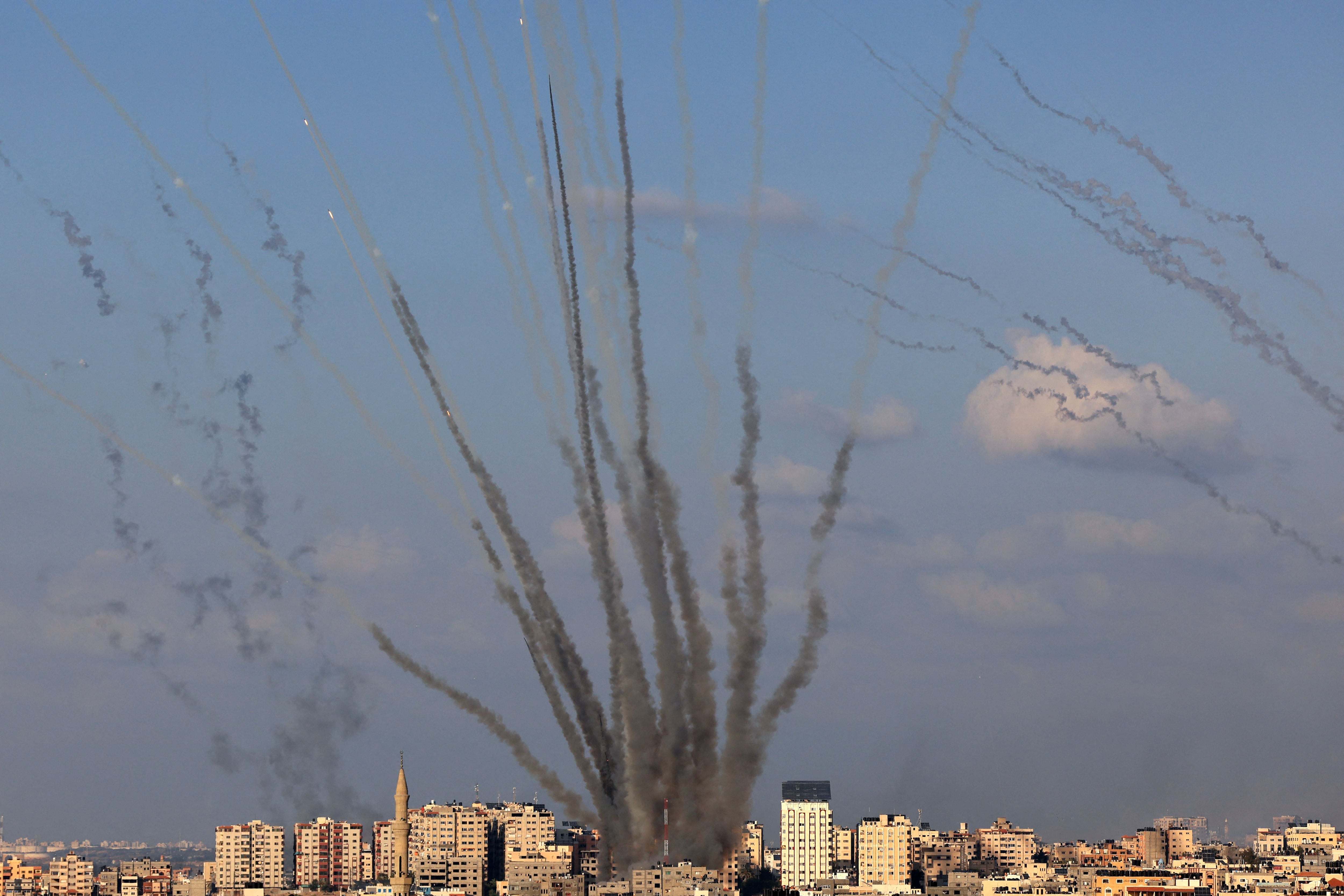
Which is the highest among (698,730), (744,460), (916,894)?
(744,460)

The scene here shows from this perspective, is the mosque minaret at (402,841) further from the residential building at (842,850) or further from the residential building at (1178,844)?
the residential building at (1178,844)

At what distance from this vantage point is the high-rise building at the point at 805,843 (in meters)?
124

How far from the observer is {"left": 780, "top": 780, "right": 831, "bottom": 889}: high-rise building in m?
124

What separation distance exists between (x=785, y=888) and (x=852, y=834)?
1103 inches

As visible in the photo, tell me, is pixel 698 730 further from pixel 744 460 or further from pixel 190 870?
pixel 190 870

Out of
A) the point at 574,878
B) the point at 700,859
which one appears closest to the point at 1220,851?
the point at 574,878

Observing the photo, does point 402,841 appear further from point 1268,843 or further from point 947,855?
point 1268,843

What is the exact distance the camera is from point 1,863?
141375 millimetres

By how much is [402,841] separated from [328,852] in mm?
30870

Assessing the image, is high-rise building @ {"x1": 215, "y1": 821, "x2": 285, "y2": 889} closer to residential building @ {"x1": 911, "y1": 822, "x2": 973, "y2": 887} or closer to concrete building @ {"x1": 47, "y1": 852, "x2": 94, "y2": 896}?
concrete building @ {"x1": 47, "y1": 852, "x2": 94, "y2": 896}

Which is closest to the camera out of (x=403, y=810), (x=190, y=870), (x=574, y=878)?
(x=574, y=878)

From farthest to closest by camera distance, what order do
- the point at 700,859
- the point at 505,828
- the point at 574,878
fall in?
the point at 505,828, the point at 574,878, the point at 700,859

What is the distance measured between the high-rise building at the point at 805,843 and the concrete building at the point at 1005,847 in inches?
528

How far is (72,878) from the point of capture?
12450 cm
